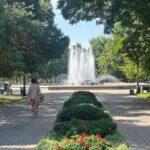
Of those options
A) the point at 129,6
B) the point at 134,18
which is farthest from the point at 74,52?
the point at 129,6

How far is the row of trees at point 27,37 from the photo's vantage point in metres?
31.9

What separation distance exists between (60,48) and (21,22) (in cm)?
2599

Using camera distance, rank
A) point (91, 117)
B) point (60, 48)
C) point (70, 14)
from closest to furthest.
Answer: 1. point (91, 117)
2. point (70, 14)
3. point (60, 48)

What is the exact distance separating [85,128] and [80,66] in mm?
84600

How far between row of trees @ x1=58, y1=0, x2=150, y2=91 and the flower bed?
2073 centimetres

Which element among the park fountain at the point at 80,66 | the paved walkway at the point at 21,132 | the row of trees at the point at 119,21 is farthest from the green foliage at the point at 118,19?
the park fountain at the point at 80,66

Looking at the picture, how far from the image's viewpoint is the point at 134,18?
33.8 m

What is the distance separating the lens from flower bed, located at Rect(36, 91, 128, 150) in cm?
759

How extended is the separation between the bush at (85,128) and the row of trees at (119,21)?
2241 cm

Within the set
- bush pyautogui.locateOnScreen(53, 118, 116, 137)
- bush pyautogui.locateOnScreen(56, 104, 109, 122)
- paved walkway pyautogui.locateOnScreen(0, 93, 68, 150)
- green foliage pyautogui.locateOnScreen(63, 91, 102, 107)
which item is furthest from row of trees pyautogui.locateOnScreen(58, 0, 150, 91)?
bush pyautogui.locateOnScreen(53, 118, 116, 137)

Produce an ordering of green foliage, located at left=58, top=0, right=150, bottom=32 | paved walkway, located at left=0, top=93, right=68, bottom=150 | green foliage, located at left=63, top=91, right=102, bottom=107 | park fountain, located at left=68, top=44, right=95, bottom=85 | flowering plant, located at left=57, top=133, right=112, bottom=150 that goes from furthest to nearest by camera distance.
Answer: park fountain, located at left=68, top=44, right=95, bottom=85 → green foliage, located at left=58, top=0, right=150, bottom=32 → green foliage, located at left=63, top=91, right=102, bottom=107 → paved walkway, located at left=0, top=93, right=68, bottom=150 → flowering plant, located at left=57, top=133, right=112, bottom=150

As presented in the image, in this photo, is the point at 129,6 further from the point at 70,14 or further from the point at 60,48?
the point at 60,48

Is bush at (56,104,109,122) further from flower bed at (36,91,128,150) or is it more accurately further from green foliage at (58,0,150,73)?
green foliage at (58,0,150,73)

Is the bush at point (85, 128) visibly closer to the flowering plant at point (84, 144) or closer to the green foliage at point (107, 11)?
the flowering plant at point (84, 144)
